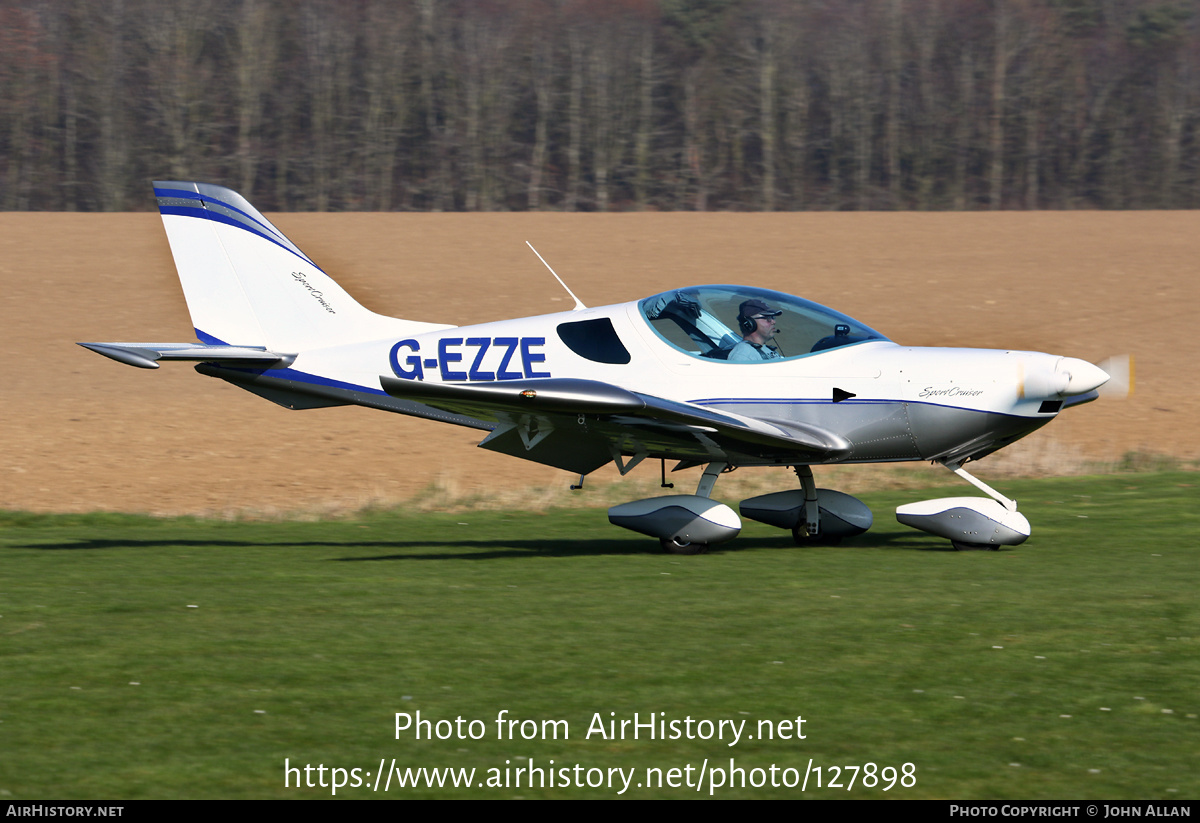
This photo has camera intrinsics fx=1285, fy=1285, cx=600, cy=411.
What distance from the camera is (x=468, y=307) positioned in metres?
32.9

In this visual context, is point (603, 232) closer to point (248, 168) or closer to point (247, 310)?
Result: point (248, 168)

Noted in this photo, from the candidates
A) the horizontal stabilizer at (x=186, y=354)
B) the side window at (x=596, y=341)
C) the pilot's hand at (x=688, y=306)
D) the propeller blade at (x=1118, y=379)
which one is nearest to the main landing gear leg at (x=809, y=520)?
the pilot's hand at (x=688, y=306)

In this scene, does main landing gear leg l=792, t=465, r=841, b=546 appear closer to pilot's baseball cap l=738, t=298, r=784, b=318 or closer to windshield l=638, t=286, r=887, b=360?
windshield l=638, t=286, r=887, b=360

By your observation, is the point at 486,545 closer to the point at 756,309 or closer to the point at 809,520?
the point at 809,520

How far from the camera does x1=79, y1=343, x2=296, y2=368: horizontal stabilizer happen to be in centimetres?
1145

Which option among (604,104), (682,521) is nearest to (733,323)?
(682,521)

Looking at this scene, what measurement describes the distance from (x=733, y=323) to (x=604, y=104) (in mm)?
58229

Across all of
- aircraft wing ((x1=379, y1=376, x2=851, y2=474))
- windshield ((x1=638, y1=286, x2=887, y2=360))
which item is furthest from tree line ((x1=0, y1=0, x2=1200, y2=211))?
windshield ((x1=638, y1=286, x2=887, y2=360))

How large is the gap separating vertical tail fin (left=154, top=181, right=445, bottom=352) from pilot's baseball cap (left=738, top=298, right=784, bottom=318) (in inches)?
135

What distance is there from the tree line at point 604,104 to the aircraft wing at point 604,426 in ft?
154

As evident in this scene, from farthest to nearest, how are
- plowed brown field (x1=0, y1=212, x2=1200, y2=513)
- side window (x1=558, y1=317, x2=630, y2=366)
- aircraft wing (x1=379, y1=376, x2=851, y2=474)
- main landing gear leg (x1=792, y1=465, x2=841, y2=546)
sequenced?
plowed brown field (x1=0, y1=212, x2=1200, y2=513)
main landing gear leg (x1=792, y1=465, x2=841, y2=546)
side window (x1=558, y1=317, x2=630, y2=366)
aircraft wing (x1=379, y1=376, x2=851, y2=474)

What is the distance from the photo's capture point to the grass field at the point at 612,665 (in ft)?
16.7

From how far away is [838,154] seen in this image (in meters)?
64.8

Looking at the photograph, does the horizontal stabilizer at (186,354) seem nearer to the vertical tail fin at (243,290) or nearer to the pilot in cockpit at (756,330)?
the vertical tail fin at (243,290)
